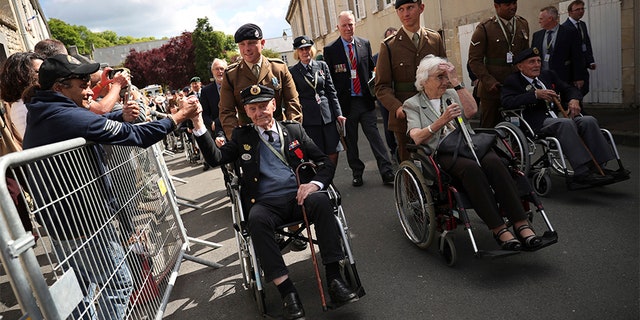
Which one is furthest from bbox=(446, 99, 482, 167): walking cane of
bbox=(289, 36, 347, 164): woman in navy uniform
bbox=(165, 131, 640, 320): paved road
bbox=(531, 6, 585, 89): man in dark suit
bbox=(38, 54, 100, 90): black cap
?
bbox=(531, 6, 585, 89): man in dark suit

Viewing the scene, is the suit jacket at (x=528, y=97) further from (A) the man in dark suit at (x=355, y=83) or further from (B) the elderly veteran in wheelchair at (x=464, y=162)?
(A) the man in dark suit at (x=355, y=83)

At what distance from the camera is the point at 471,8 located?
1177 cm

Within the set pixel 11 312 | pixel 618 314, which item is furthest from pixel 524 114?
pixel 11 312

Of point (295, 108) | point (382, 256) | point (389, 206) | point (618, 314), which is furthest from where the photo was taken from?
point (389, 206)

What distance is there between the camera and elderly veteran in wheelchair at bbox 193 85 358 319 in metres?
3.08

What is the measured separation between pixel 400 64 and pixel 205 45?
52787 millimetres

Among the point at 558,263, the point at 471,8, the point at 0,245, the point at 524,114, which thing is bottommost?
the point at 558,263

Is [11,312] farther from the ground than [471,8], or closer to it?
closer to it

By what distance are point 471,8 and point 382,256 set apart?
9.85 m

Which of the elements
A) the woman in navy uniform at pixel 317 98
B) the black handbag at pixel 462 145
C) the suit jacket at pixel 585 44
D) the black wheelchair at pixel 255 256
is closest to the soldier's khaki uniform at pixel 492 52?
the woman in navy uniform at pixel 317 98

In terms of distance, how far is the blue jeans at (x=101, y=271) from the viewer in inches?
82.9

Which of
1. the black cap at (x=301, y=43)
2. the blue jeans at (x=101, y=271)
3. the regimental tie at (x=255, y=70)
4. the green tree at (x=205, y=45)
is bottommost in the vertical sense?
the blue jeans at (x=101, y=271)

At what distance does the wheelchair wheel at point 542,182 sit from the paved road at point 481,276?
4.7 inches

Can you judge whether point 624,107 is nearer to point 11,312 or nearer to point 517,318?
point 517,318
